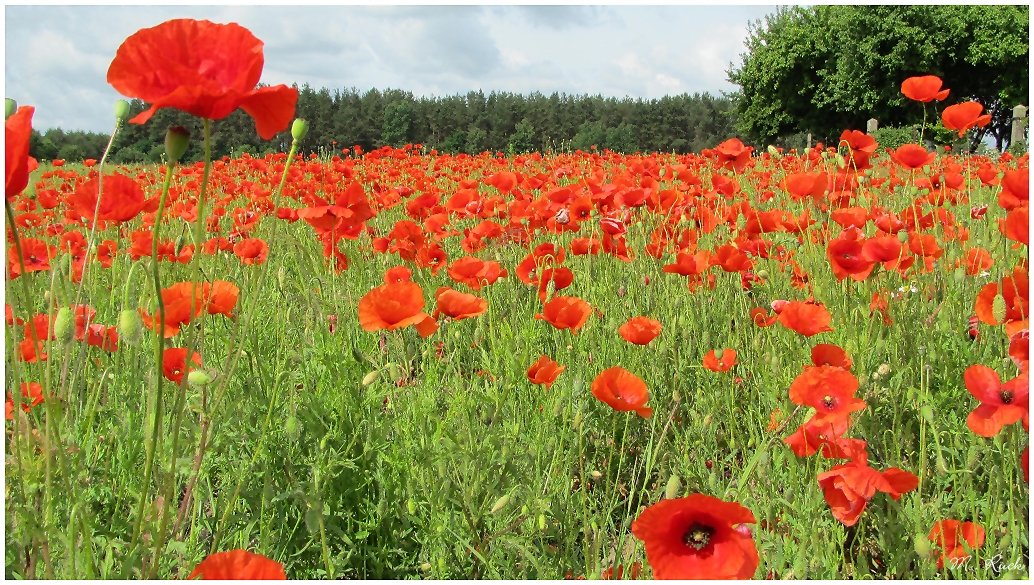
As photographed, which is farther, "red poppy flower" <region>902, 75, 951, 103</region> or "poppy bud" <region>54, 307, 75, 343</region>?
"red poppy flower" <region>902, 75, 951, 103</region>

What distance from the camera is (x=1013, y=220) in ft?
4.88

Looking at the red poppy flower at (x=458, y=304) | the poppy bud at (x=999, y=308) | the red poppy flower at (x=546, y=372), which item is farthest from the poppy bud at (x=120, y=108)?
the poppy bud at (x=999, y=308)

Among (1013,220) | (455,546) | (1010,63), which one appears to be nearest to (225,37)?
(455,546)

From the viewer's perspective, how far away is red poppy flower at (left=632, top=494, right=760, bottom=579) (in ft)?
2.85

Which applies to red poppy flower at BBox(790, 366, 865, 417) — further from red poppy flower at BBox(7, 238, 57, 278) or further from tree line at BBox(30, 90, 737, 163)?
tree line at BBox(30, 90, 737, 163)

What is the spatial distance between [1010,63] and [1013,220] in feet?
96.9

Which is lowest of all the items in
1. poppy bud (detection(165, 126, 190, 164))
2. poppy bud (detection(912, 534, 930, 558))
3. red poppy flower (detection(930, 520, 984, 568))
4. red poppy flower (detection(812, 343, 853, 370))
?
red poppy flower (detection(930, 520, 984, 568))

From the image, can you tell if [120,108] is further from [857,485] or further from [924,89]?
[924,89]

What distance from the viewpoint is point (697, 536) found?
921mm

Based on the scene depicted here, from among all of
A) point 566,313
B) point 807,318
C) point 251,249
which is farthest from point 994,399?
point 251,249

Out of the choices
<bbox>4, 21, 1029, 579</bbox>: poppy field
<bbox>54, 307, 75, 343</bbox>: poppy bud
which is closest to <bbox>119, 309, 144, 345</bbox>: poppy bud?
<bbox>4, 21, 1029, 579</bbox>: poppy field

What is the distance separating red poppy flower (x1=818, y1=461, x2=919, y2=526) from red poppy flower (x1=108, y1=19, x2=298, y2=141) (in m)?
0.99

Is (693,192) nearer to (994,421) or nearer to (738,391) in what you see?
(738,391)

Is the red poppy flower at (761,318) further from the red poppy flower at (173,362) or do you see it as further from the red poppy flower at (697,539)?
the red poppy flower at (173,362)
